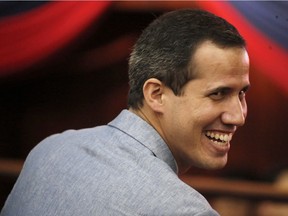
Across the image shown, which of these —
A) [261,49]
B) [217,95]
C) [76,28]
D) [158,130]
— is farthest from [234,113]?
[76,28]

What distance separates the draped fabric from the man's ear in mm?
660

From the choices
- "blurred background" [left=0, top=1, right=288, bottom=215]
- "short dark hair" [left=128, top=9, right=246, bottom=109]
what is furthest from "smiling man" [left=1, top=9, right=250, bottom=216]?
"blurred background" [left=0, top=1, right=288, bottom=215]

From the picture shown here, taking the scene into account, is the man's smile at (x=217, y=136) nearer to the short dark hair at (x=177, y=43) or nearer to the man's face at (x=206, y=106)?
the man's face at (x=206, y=106)

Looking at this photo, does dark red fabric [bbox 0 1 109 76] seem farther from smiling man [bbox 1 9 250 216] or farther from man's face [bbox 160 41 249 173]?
man's face [bbox 160 41 249 173]

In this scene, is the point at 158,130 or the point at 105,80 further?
the point at 105,80

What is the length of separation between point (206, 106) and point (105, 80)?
0.67 metres

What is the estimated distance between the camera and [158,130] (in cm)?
110

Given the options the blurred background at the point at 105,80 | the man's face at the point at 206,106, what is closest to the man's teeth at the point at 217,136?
the man's face at the point at 206,106

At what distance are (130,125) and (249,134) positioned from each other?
Answer: 0.76 metres

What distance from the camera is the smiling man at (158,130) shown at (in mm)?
908

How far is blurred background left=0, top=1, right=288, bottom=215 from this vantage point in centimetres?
167

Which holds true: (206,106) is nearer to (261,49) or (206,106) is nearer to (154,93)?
(154,93)

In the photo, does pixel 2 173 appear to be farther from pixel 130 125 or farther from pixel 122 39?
pixel 130 125

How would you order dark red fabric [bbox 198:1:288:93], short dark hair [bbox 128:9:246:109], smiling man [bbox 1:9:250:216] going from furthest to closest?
dark red fabric [bbox 198:1:288:93] < short dark hair [bbox 128:9:246:109] < smiling man [bbox 1:9:250:216]
